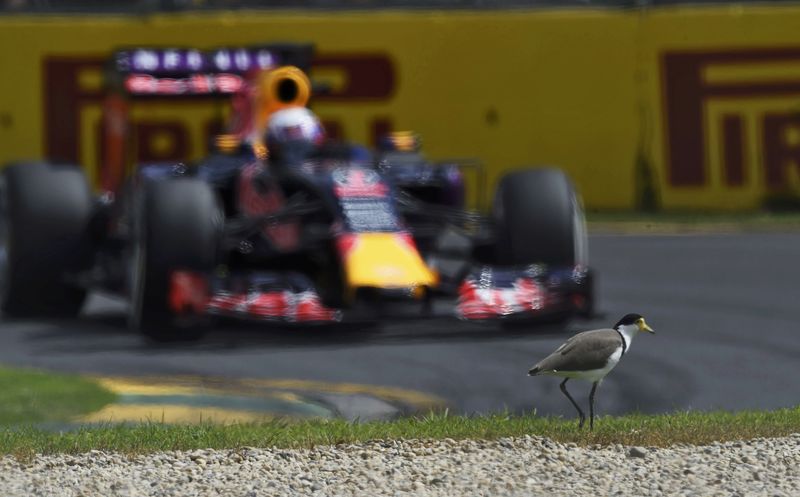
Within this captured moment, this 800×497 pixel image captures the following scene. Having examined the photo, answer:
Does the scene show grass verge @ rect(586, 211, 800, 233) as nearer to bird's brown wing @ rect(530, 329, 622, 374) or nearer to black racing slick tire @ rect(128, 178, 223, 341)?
black racing slick tire @ rect(128, 178, 223, 341)

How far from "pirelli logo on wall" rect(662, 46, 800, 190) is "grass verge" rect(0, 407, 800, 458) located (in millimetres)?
10507

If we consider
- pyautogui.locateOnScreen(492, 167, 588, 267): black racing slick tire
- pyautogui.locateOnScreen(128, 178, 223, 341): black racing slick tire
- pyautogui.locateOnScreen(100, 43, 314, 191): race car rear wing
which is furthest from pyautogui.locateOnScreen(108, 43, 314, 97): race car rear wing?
pyautogui.locateOnScreen(492, 167, 588, 267): black racing slick tire

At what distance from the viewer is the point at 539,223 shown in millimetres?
12484

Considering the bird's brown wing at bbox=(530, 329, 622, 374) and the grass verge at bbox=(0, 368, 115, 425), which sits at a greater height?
the bird's brown wing at bbox=(530, 329, 622, 374)

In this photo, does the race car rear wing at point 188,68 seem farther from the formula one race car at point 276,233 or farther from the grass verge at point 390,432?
the grass verge at point 390,432

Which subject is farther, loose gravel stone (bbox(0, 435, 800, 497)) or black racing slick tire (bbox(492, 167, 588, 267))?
black racing slick tire (bbox(492, 167, 588, 267))

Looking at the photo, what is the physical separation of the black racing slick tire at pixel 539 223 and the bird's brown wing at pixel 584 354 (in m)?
4.76

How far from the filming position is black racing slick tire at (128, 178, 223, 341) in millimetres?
11695

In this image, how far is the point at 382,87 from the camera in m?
19.4

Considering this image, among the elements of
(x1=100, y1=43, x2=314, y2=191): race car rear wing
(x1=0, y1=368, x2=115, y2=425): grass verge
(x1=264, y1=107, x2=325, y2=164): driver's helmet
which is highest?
(x1=100, y1=43, x2=314, y2=191): race car rear wing

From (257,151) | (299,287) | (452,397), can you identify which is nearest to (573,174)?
(257,151)

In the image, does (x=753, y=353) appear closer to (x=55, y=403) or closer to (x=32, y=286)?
(x=55, y=403)

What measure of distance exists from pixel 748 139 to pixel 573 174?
1690mm

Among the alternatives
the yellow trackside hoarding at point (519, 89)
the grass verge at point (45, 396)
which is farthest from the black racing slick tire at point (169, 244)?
the yellow trackside hoarding at point (519, 89)
